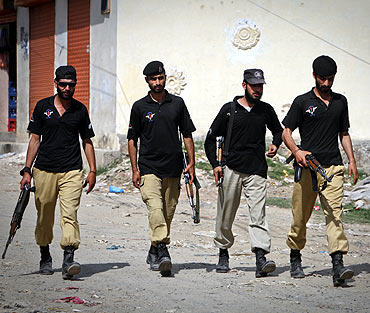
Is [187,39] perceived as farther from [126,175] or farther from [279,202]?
[279,202]

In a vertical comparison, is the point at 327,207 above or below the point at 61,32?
below

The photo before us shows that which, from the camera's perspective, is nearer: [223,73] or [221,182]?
[221,182]

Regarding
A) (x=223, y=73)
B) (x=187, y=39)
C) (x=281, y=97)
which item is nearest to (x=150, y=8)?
(x=187, y=39)

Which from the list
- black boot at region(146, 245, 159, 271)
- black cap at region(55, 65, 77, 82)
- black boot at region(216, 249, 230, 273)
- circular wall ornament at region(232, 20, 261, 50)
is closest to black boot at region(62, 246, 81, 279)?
black boot at region(146, 245, 159, 271)

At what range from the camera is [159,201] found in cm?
639

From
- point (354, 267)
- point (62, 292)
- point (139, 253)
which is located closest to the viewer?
point (62, 292)

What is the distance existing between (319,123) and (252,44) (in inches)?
389

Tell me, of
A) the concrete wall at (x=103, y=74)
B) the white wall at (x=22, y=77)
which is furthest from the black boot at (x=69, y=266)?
the white wall at (x=22, y=77)

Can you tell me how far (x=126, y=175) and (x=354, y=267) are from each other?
845 centimetres

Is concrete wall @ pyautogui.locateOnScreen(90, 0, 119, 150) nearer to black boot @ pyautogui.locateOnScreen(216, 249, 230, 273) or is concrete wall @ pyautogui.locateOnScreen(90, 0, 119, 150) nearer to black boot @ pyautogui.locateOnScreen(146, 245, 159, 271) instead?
black boot @ pyautogui.locateOnScreen(146, 245, 159, 271)

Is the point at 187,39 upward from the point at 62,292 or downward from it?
upward

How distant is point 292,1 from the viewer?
1546 cm

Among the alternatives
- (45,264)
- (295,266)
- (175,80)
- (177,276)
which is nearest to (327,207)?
(295,266)

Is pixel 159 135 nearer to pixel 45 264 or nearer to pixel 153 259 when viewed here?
pixel 153 259
